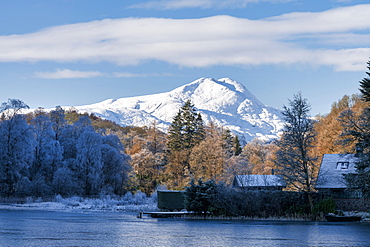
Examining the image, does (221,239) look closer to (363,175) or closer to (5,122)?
(363,175)

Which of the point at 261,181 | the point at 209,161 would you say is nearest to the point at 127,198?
the point at 209,161

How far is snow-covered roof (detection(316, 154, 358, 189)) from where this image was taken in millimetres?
48575

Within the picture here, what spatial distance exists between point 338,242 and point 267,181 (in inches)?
1017

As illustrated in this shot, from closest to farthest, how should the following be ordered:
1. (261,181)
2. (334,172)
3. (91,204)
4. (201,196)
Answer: (201,196), (334,172), (261,181), (91,204)

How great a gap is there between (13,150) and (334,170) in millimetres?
39453

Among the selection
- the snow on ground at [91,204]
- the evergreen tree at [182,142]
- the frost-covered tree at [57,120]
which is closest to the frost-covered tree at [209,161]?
the evergreen tree at [182,142]

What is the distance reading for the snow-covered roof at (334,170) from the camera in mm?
48575

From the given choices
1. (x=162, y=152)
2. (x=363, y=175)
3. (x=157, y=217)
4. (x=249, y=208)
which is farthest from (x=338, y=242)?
(x=162, y=152)

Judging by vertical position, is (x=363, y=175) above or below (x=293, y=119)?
below

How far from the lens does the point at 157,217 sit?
48.1 meters

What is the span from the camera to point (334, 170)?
50.4m

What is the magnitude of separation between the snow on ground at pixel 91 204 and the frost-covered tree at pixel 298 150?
56.3ft

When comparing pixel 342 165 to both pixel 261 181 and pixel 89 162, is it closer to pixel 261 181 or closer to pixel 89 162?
pixel 261 181

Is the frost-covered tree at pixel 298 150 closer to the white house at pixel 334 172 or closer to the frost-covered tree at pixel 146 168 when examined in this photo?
the white house at pixel 334 172
